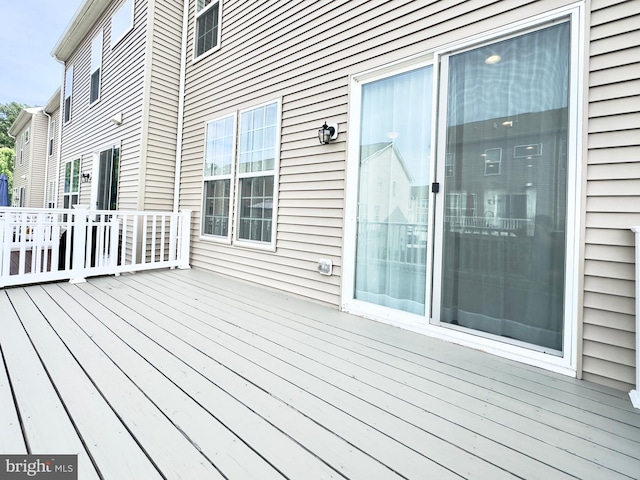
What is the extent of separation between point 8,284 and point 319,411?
13.1ft

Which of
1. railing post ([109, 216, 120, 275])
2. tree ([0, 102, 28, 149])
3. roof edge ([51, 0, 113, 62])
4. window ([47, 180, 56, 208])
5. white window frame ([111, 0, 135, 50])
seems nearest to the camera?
railing post ([109, 216, 120, 275])

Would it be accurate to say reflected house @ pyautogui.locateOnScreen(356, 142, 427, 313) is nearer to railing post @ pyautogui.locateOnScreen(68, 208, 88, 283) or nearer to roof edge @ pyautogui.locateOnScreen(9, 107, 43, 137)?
railing post @ pyautogui.locateOnScreen(68, 208, 88, 283)

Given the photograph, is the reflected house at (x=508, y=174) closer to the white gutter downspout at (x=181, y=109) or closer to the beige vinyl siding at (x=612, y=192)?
the beige vinyl siding at (x=612, y=192)

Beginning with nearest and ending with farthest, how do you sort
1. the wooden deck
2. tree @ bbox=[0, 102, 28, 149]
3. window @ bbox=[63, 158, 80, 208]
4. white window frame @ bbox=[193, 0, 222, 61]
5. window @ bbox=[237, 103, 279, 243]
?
the wooden deck < window @ bbox=[237, 103, 279, 243] < white window frame @ bbox=[193, 0, 222, 61] < window @ bbox=[63, 158, 80, 208] < tree @ bbox=[0, 102, 28, 149]

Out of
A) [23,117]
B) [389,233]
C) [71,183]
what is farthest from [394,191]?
[23,117]

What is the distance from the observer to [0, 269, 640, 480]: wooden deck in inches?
46.8

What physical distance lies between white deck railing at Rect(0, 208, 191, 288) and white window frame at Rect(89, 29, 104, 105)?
311 cm

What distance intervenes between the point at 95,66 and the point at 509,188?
28.6ft

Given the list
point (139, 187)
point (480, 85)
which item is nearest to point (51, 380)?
point (480, 85)

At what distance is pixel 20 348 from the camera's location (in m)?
2.04

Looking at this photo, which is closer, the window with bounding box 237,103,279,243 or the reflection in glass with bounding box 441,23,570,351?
the reflection in glass with bounding box 441,23,570,351

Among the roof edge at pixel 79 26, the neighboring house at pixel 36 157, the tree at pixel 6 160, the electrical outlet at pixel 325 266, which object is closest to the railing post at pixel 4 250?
the electrical outlet at pixel 325 266

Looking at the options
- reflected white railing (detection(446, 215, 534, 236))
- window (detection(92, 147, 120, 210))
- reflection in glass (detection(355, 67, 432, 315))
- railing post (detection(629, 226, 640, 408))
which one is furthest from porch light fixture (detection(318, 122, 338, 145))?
window (detection(92, 147, 120, 210))

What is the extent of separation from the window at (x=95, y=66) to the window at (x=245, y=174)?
13.1 feet
